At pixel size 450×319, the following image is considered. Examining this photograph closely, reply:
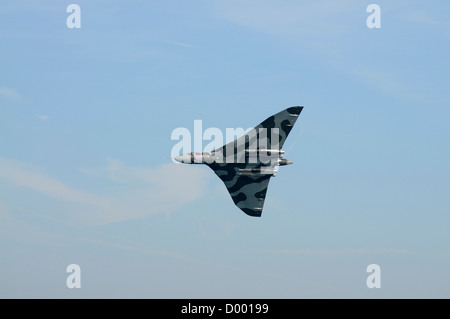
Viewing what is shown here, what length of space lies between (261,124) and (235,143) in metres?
4.35

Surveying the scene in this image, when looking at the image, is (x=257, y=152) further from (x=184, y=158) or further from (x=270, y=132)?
(x=184, y=158)

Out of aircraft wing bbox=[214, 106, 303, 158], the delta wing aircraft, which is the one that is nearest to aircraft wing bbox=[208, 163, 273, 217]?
the delta wing aircraft

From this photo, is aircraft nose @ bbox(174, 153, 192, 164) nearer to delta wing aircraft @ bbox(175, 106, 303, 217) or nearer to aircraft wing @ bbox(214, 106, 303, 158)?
delta wing aircraft @ bbox(175, 106, 303, 217)

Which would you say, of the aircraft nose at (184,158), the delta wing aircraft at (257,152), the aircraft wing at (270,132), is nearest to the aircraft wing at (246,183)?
the delta wing aircraft at (257,152)

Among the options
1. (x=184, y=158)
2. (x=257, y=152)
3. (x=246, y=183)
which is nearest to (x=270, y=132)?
(x=257, y=152)

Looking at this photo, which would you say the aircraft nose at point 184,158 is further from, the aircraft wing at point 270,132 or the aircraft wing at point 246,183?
the aircraft wing at point 270,132

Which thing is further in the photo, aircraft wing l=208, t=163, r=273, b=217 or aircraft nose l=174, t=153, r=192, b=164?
aircraft wing l=208, t=163, r=273, b=217

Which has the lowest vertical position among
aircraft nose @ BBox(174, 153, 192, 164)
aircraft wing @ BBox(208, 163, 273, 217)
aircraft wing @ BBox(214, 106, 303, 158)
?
aircraft wing @ BBox(208, 163, 273, 217)

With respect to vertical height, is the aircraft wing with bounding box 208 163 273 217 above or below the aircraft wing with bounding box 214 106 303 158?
below

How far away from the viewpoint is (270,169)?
318 ft

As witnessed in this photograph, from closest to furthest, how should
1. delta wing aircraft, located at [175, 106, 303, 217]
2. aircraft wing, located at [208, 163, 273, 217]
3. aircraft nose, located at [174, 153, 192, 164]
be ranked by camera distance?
aircraft nose, located at [174, 153, 192, 164] < delta wing aircraft, located at [175, 106, 303, 217] < aircraft wing, located at [208, 163, 273, 217]

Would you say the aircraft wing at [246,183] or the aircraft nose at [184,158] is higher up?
the aircraft nose at [184,158]
